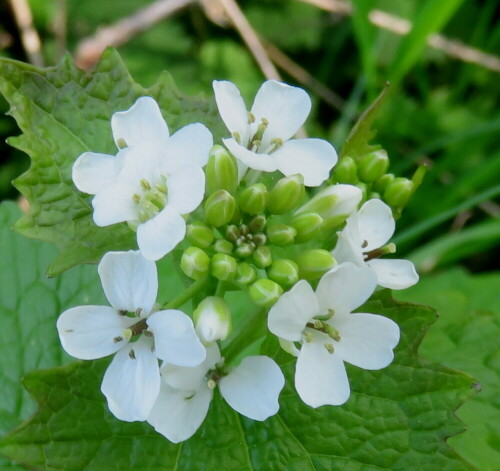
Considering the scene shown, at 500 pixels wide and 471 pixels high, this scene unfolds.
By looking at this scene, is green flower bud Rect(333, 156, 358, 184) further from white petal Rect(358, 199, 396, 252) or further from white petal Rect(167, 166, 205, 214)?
white petal Rect(167, 166, 205, 214)

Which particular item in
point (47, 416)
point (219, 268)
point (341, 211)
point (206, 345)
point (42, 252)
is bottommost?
point (42, 252)

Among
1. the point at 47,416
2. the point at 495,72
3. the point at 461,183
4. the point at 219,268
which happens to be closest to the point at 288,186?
the point at 219,268

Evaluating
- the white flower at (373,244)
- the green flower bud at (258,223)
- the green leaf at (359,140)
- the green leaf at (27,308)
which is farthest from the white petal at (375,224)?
the green leaf at (27,308)

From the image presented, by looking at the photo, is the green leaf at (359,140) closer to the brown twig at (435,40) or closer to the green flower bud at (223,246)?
the green flower bud at (223,246)

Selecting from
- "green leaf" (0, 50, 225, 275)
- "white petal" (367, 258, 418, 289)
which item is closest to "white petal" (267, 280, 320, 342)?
"white petal" (367, 258, 418, 289)

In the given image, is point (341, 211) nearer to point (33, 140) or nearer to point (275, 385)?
point (275, 385)

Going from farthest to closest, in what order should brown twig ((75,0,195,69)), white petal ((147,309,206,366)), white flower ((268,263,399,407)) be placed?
brown twig ((75,0,195,69)) < white flower ((268,263,399,407)) < white petal ((147,309,206,366))

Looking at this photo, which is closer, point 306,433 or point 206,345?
point 206,345

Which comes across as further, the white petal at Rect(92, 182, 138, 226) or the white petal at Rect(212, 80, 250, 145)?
the white petal at Rect(212, 80, 250, 145)
